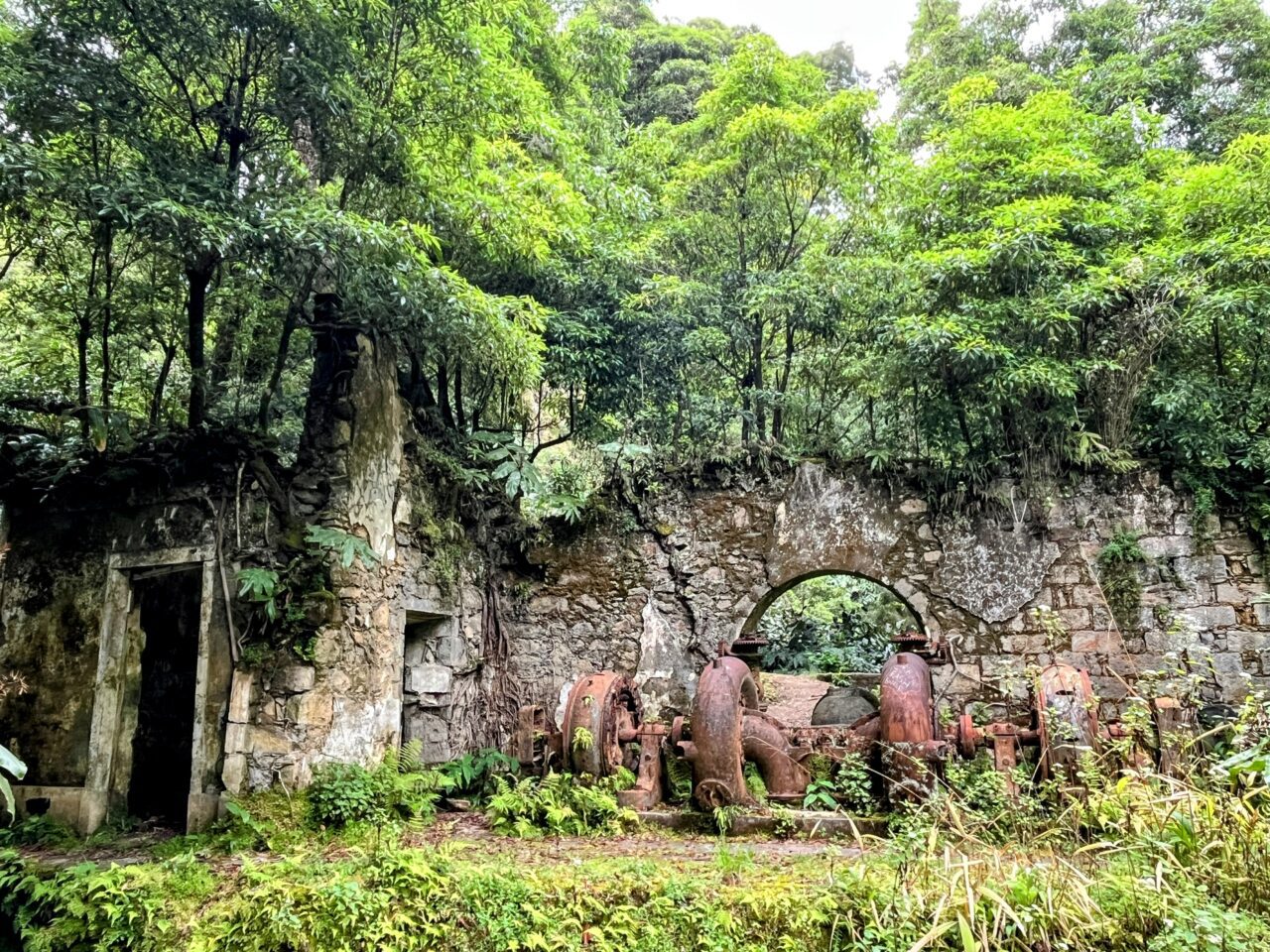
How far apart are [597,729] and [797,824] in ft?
5.03

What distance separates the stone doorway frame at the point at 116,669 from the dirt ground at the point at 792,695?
517 centimetres

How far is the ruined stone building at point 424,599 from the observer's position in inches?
227

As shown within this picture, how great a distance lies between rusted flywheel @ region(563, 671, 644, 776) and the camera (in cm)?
572

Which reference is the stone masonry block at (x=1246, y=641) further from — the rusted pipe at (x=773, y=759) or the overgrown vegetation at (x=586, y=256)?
the rusted pipe at (x=773, y=759)

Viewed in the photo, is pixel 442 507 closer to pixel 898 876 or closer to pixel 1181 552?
pixel 898 876

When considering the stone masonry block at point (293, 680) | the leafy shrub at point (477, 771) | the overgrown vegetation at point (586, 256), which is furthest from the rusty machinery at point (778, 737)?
the overgrown vegetation at point (586, 256)

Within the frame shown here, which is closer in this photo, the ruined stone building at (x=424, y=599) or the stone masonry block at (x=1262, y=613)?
the ruined stone building at (x=424, y=599)

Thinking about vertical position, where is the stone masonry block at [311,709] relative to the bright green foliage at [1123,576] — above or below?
below

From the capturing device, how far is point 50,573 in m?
6.35

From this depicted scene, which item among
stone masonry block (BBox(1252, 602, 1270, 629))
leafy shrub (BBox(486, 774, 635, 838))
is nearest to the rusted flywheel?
leafy shrub (BBox(486, 774, 635, 838))

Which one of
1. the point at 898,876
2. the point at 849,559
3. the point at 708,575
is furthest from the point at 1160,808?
the point at 708,575

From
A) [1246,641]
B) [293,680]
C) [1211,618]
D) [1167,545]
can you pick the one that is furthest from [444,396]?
[1246,641]

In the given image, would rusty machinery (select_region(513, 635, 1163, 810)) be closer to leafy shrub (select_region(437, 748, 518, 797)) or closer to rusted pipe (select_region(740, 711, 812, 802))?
rusted pipe (select_region(740, 711, 812, 802))

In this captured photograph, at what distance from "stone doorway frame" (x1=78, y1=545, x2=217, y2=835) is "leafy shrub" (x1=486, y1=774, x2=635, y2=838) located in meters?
2.11
